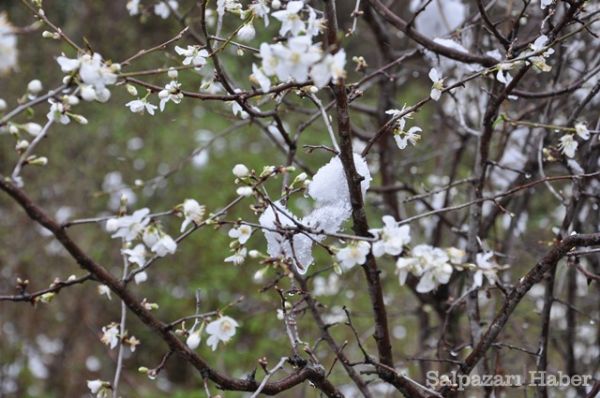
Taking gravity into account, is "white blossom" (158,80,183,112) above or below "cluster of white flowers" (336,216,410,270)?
above

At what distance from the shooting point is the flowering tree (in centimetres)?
117

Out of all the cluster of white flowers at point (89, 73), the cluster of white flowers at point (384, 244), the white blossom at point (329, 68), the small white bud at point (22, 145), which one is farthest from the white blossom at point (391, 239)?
the small white bud at point (22, 145)

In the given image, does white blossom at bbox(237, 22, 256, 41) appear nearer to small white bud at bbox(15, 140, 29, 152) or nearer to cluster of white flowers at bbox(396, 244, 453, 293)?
small white bud at bbox(15, 140, 29, 152)

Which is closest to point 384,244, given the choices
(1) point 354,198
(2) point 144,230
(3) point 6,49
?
(1) point 354,198

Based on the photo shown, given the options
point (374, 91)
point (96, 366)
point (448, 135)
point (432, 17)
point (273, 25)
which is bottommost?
point (96, 366)

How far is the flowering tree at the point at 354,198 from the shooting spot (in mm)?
1174

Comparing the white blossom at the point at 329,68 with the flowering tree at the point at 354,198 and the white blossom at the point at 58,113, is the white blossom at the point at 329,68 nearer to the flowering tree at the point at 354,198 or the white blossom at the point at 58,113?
the flowering tree at the point at 354,198

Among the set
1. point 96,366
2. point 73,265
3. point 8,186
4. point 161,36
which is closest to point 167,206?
point 73,265

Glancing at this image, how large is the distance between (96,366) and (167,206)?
1.35 m

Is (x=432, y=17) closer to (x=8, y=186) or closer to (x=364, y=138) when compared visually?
(x=364, y=138)

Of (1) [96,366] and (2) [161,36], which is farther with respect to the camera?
(2) [161,36]

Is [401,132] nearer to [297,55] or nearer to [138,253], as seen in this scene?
[297,55]

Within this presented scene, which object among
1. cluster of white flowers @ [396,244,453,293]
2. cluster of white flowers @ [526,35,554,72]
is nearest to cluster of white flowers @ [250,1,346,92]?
cluster of white flowers @ [396,244,453,293]

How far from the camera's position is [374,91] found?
5.21 m
